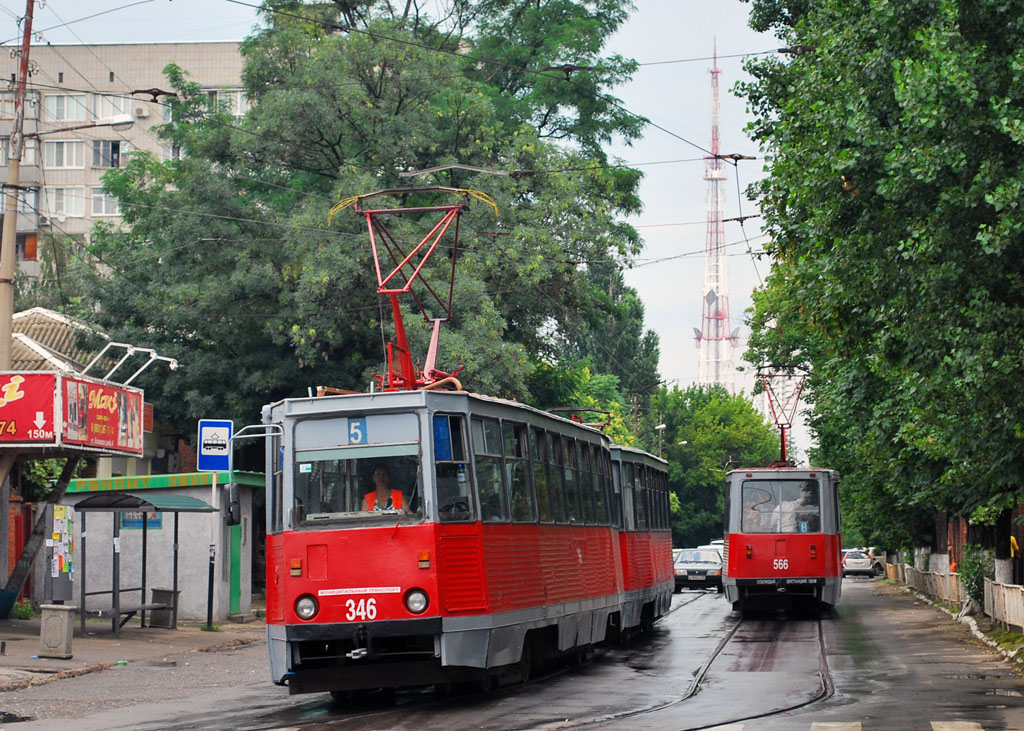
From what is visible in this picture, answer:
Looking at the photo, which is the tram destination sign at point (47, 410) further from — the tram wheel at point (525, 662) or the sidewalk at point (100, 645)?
the tram wheel at point (525, 662)

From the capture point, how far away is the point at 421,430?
46.2 feet

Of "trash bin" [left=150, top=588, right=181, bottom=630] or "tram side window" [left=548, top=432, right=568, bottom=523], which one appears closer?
"tram side window" [left=548, top=432, right=568, bottom=523]

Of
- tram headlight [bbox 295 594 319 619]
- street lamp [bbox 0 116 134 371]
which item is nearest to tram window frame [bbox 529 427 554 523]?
tram headlight [bbox 295 594 319 619]

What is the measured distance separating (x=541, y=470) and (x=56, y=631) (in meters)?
7.38

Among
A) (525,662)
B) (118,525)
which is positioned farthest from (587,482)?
(118,525)

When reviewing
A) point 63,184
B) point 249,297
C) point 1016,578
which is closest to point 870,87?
point 1016,578

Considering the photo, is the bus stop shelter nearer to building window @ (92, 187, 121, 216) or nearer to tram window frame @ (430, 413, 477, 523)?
tram window frame @ (430, 413, 477, 523)

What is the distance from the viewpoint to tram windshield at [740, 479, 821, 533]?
29859mm

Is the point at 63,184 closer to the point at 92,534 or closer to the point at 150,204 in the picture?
the point at 150,204

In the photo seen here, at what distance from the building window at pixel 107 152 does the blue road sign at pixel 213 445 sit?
169 feet

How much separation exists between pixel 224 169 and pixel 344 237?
5.70 metres

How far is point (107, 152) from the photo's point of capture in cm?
7394

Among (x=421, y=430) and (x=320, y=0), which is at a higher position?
(x=320, y=0)

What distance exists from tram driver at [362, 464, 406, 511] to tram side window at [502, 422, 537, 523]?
5.49ft
